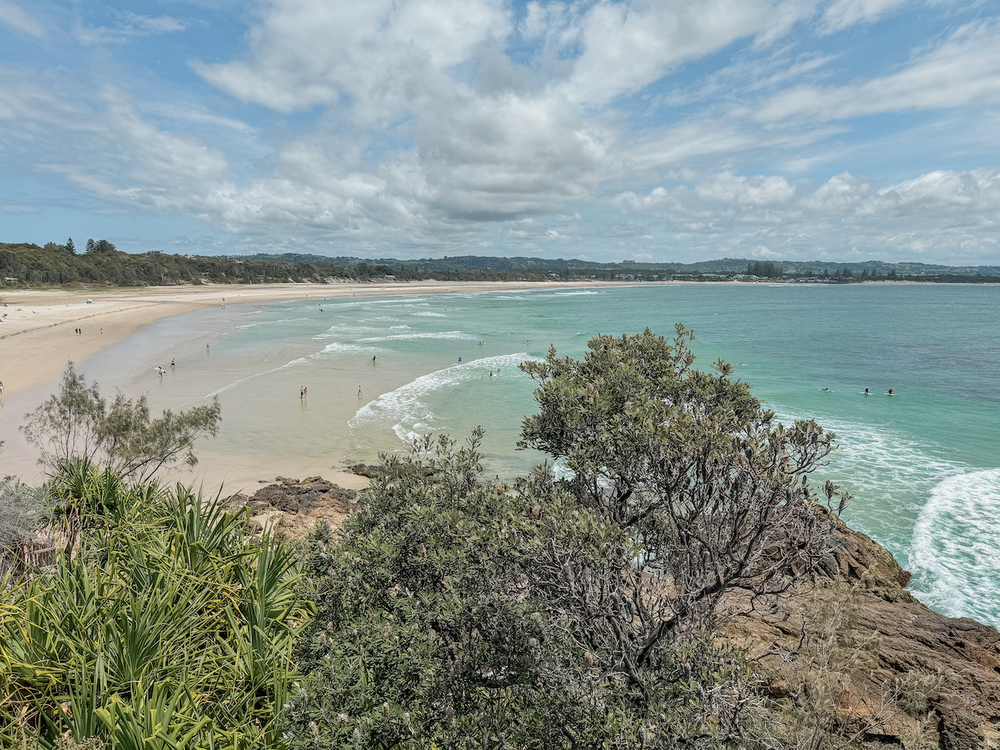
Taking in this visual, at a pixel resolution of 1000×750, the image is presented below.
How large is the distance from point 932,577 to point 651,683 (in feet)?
44.4

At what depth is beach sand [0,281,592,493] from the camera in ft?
65.2

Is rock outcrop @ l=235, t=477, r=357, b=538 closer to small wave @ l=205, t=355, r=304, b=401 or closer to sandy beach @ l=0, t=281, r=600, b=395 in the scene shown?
small wave @ l=205, t=355, r=304, b=401

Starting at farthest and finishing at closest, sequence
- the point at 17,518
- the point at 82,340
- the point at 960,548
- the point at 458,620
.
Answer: the point at 82,340
the point at 960,548
the point at 17,518
the point at 458,620

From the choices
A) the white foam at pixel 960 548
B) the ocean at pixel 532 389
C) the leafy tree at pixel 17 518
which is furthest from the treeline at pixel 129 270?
the white foam at pixel 960 548

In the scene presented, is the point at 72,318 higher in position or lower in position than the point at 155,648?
higher

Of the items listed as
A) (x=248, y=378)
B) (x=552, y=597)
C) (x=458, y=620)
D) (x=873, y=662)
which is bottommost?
(x=873, y=662)

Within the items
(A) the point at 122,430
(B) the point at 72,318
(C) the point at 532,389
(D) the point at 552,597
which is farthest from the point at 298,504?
(B) the point at 72,318

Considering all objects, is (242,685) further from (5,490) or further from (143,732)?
(5,490)

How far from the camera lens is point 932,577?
543 inches

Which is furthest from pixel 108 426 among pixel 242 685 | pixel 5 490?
pixel 242 685

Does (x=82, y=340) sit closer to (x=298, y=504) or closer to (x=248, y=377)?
(x=248, y=377)

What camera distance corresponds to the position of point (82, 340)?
153 feet

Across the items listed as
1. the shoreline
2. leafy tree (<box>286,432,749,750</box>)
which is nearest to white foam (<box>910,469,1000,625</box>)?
leafy tree (<box>286,432,749,750</box>)

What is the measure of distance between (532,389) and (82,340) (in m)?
40.5
